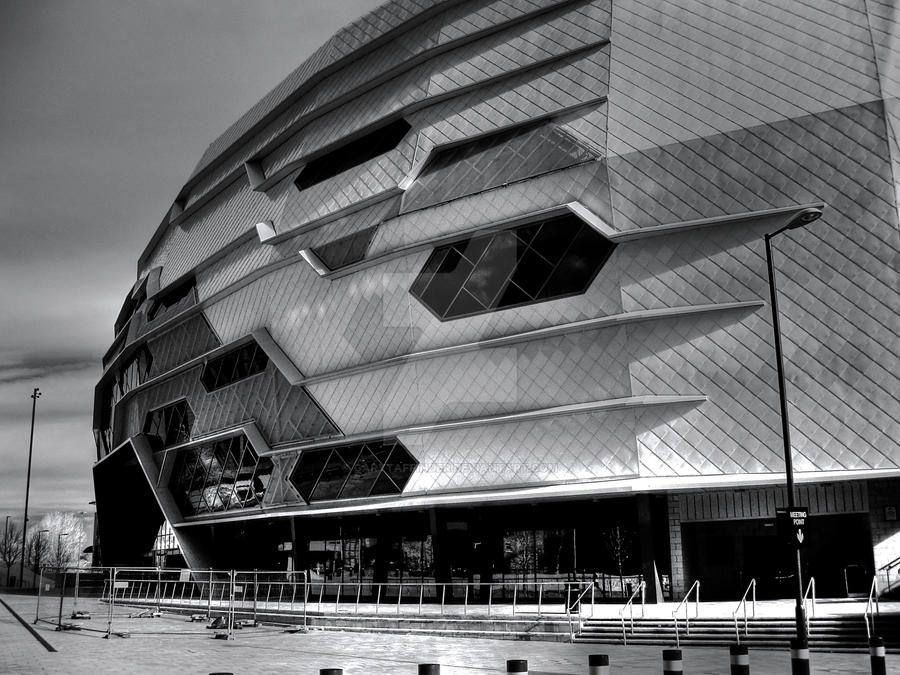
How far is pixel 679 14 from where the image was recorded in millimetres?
30172

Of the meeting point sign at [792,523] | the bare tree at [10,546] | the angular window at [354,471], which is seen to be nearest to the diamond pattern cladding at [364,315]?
the angular window at [354,471]

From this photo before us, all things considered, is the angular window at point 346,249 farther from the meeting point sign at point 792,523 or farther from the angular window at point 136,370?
the meeting point sign at point 792,523

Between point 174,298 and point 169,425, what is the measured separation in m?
7.46

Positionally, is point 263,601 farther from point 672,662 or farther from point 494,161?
point 672,662

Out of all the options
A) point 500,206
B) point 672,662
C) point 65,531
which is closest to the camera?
point 672,662

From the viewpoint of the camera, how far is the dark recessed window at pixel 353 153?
115 ft

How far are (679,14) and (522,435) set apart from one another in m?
16.0

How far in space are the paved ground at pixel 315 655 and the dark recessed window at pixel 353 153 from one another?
20.1 metres

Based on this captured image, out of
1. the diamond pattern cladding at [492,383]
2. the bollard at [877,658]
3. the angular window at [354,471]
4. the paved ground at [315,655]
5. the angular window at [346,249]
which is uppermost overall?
the angular window at [346,249]

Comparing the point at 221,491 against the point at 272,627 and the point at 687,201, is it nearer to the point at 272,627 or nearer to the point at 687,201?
the point at 272,627

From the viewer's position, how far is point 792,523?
17000mm

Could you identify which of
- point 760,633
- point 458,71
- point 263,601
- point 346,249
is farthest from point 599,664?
point 458,71

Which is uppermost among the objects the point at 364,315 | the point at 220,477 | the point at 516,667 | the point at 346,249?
the point at 346,249

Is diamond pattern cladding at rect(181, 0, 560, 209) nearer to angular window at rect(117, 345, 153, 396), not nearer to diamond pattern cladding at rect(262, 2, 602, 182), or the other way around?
diamond pattern cladding at rect(262, 2, 602, 182)
